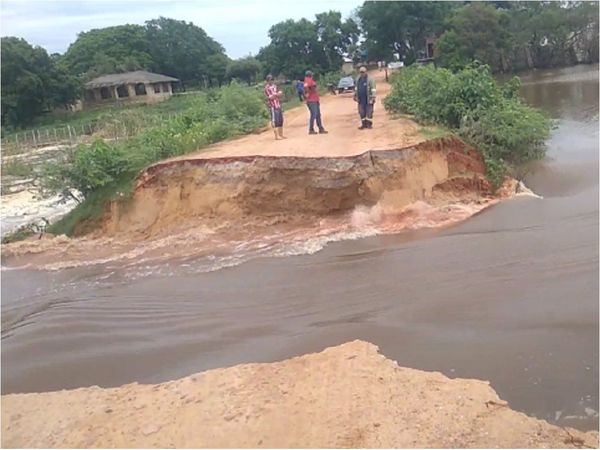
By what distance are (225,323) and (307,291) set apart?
3.75 feet

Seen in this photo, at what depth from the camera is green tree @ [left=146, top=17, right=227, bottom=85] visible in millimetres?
67562

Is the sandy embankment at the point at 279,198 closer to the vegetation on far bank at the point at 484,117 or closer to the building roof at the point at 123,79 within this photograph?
the vegetation on far bank at the point at 484,117

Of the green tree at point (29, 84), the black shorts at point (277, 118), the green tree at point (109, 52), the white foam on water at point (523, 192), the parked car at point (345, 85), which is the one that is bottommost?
the white foam on water at point (523, 192)

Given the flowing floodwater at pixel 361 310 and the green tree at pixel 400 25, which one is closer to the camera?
the flowing floodwater at pixel 361 310

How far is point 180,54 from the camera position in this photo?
67375 mm

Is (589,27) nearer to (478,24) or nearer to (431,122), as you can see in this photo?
(478,24)

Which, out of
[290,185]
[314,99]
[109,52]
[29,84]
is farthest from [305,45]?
[290,185]

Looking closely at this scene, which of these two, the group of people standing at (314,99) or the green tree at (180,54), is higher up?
the green tree at (180,54)

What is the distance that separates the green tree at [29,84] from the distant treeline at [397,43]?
75 millimetres

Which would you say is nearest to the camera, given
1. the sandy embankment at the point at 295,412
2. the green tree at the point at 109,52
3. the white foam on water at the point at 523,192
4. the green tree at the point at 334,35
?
the sandy embankment at the point at 295,412

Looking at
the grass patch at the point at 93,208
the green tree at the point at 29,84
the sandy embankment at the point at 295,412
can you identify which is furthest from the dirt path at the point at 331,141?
the green tree at the point at 29,84

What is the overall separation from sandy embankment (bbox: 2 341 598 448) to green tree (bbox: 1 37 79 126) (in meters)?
47.0

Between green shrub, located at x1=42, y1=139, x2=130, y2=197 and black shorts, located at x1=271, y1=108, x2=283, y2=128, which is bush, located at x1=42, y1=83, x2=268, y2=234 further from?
black shorts, located at x1=271, y1=108, x2=283, y2=128

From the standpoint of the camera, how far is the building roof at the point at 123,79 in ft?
186
